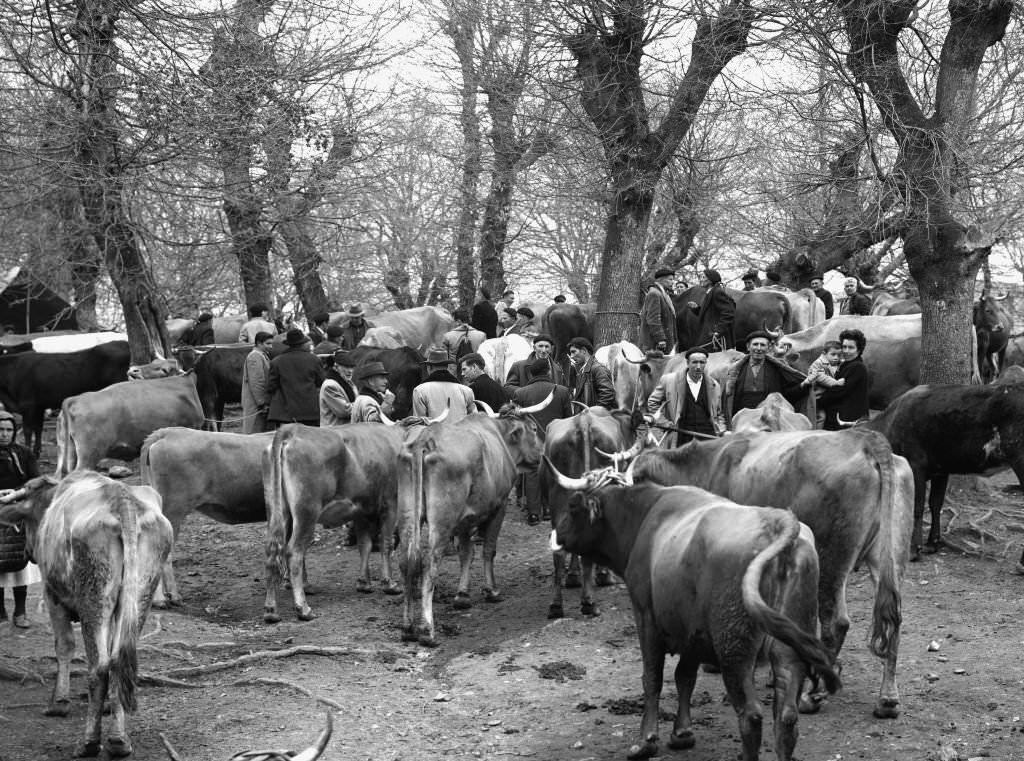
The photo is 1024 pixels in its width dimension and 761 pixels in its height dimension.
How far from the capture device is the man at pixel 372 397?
45.9ft

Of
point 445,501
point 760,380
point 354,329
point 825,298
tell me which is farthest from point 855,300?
point 445,501

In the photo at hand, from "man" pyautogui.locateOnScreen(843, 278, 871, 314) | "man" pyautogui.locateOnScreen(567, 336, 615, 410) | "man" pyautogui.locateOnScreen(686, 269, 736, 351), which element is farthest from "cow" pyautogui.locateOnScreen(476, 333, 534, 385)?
"man" pyautogui.locateOnScreen(843, 278, 871, 314)

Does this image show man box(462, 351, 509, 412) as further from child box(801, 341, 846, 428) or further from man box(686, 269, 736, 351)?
man box(686, 269, 736, 351)

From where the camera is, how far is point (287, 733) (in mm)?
8680

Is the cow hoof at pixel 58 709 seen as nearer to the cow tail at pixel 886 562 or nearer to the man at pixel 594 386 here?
the cow tail at pixel 886 562

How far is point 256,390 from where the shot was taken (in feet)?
54.0

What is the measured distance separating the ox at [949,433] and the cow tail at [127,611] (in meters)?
7.17

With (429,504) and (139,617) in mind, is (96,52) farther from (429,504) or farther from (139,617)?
(139,617)

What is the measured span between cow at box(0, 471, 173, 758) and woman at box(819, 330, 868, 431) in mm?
7347

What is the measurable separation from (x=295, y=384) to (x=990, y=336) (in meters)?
11.4

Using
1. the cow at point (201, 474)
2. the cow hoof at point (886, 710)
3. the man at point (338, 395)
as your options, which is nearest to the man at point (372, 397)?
the man at point (338, 395)

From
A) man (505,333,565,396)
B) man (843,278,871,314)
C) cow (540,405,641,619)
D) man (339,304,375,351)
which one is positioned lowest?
cow (540,405,641,619)

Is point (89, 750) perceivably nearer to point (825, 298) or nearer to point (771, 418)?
point (771, 418)

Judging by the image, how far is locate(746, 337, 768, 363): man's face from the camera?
12.9 metres
